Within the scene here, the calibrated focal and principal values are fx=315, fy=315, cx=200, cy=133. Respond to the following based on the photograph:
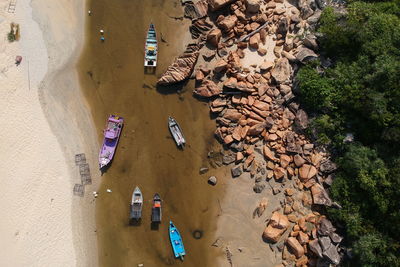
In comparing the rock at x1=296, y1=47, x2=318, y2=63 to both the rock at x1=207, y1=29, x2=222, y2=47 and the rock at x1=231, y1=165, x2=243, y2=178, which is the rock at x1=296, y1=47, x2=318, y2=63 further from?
the rock at x1=231, y1=165, x2=243, y2=178

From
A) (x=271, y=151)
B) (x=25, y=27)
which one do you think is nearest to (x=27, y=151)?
(x=25, y=27)

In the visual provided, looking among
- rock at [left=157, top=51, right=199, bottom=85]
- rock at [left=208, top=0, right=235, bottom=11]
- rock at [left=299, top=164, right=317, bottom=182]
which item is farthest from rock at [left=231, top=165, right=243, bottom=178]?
rock at [left=208, top=0, right=235, bottom=11]

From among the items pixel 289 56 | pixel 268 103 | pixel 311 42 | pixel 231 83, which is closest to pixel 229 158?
pixel 268 103

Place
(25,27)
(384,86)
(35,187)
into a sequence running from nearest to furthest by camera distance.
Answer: (384,86), (35,187), (25,27)

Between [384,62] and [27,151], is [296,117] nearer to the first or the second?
[384,62]

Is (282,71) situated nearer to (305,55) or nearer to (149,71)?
(305,55)
